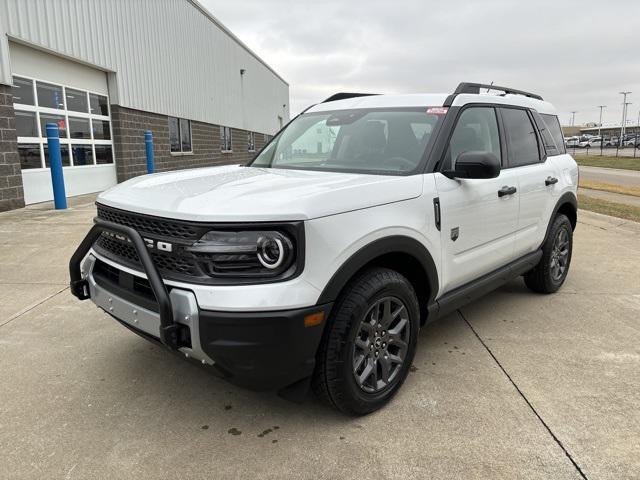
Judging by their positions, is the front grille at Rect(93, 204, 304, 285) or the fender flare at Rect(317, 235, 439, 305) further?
the fender flare at Rect(317, 235, 439, 305)

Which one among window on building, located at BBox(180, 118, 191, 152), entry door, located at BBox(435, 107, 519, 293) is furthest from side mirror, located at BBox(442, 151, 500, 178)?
window on building, located at BBox(180, 118, 191, 152)

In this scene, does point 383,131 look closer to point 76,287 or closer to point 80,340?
point 76,287

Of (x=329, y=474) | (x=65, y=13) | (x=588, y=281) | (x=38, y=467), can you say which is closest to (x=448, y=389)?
(x=329, y=474)

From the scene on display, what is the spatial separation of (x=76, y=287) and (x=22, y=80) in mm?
8395

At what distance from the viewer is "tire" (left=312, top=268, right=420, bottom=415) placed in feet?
8.02

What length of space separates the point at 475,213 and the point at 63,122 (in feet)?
33.5

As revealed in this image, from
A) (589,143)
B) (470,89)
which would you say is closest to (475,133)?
(470,89)

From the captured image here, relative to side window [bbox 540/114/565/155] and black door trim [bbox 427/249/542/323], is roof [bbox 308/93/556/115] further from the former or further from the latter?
black door trim [bbox 427/249/542/323]

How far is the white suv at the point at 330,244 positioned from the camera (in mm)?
2211

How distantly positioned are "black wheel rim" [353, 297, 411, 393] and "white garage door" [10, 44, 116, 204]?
8.95 metres

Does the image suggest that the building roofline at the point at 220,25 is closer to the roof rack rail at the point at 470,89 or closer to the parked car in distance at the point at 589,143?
the roof rack rail at the point at 470,89

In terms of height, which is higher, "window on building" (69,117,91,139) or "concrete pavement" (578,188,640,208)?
"window on building" (69,117,91,139)

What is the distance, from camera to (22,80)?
9.45 metres

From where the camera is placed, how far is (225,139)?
2369cm
